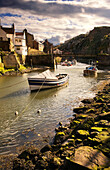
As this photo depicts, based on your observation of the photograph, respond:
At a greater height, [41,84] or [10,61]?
[10,61]

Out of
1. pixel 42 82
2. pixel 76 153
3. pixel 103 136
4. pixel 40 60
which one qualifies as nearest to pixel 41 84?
pixel 42 82

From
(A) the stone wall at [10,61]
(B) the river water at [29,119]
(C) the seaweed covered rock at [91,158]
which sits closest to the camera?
(C) the seaweed covered rock at [91,158]

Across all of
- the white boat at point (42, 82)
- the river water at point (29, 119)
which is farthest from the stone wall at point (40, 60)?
the river water at point (29, 119)

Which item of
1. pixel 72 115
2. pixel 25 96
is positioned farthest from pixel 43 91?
pixel 72 115

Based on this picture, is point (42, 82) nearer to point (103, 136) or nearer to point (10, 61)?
point (103, 136)

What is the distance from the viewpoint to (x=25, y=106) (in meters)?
20.2

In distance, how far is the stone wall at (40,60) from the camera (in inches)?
2940

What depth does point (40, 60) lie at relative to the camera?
75938mm

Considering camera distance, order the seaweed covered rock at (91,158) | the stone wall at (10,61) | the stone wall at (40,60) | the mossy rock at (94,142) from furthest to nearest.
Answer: the stone wall at (40,60) → the stone wall at (10,61) → the mossy rock at (94,142) → the seaweed covered rock at (91,158)

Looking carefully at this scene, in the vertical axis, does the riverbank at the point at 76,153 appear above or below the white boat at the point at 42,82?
below

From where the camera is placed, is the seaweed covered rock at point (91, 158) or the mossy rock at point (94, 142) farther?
the mossy rock at point (94, 142)

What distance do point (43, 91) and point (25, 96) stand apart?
437cm

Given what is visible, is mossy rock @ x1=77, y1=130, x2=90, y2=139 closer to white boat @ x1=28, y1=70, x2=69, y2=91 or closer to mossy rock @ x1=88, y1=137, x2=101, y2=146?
mossy rock @ x1=88, y1=137, x2=101, y2=146

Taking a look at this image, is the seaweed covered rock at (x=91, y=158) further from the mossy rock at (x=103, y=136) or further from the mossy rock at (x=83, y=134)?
the mossy rock at (x=83, y=134)
